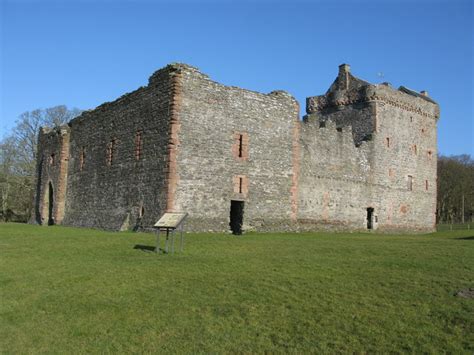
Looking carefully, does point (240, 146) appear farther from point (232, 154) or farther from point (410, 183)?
point (410, 183)

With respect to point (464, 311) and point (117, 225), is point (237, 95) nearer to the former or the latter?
point (117, 225)

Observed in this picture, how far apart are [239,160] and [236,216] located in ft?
8.61

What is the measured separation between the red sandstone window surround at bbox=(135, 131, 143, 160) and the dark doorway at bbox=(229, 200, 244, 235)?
4.86 m

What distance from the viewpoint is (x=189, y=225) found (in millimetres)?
21281

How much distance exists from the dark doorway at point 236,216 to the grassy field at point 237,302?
771cm

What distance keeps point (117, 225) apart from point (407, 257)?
14643mm

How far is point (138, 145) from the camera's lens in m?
23.9

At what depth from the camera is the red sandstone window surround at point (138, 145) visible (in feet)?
77.6

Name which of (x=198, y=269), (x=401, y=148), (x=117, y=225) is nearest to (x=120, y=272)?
(x=198, y=269)

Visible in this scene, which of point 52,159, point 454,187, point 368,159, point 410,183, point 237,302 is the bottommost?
point 237,302

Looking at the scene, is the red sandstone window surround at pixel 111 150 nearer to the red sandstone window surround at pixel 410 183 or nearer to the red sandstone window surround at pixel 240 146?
the red sandstone window surround at pixel 240 146

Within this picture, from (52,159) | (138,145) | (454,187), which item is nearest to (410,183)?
(138,145)

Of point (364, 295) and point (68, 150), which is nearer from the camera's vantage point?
point (364, 295)

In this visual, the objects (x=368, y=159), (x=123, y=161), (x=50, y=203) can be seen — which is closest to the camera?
(x=123, y=161)
